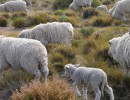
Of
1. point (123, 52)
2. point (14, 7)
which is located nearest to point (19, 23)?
point (14, 7)

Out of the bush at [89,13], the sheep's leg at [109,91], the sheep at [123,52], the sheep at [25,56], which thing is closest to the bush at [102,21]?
the bush at [89,13]

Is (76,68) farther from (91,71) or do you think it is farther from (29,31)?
(29,31)

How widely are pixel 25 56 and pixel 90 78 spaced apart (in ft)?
6.14

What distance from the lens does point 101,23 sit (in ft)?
58.6

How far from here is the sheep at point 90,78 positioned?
763 centimetres

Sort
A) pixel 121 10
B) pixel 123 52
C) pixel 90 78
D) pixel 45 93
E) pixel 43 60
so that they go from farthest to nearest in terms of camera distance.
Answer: pixel 121 10 < pixel 123 52 < pixel 43 60 < pixel 90 78 < pixel 45 93

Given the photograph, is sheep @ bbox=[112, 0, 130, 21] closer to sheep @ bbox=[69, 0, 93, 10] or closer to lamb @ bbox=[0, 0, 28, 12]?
sheep @ bbox=[69, 0, 93, 10]

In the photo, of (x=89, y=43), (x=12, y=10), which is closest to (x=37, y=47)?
(x=89, y=43)

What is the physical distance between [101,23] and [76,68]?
9.91 metres

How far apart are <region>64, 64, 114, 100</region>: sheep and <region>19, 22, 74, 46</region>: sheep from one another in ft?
13.8

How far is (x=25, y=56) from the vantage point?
8.85 m

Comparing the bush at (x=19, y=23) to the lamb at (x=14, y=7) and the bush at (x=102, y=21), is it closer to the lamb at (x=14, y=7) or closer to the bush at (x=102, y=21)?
the bush at (x=102, y=21)

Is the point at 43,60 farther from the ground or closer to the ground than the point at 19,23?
farther from the ground

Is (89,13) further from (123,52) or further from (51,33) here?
(123,52)
